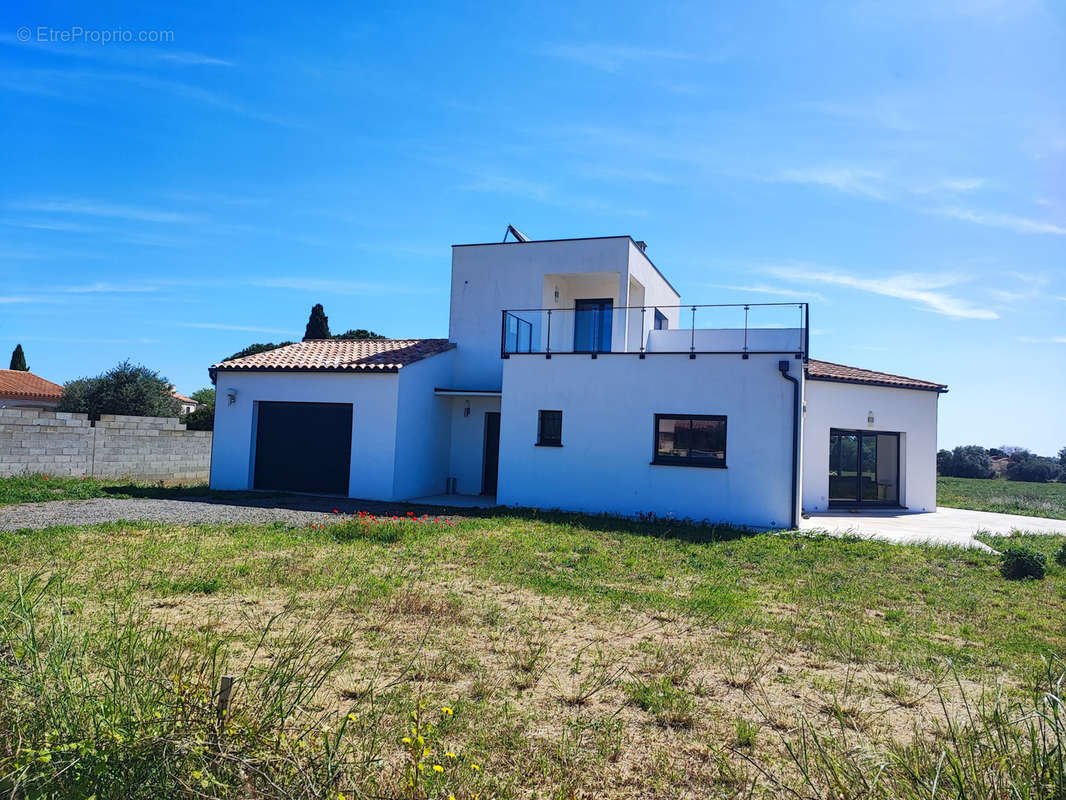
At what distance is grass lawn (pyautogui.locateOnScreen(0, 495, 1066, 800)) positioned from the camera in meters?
2.72

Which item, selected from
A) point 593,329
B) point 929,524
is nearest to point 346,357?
point 593,329

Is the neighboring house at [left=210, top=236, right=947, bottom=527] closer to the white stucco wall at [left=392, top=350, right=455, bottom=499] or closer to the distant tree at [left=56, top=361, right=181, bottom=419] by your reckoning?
the white stucco wall at [left=392, top=350, right=455, bottom=499]

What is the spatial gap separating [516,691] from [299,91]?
33.5ft

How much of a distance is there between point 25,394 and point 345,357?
24.2 meters

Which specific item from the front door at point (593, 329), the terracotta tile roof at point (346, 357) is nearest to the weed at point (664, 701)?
the front door at point (593, 329)

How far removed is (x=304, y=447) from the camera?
16375 millimetres

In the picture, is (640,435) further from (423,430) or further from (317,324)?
(317,324)

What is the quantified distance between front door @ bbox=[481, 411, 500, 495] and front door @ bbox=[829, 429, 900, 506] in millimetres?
9281

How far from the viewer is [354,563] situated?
26.8 ft

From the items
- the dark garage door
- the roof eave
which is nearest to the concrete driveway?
the roof eave

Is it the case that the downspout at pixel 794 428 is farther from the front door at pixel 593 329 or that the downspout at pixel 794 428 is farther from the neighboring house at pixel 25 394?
the neighboring house at pixel 25 394

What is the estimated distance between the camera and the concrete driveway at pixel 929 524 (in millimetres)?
12679

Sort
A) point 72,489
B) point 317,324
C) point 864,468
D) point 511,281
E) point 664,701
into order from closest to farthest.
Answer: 1. point 664,701
2. point 72,489
3. point 511,281
4. point 864,468
5. point 317,324

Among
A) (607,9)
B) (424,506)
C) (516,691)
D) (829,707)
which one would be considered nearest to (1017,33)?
(607,9)
